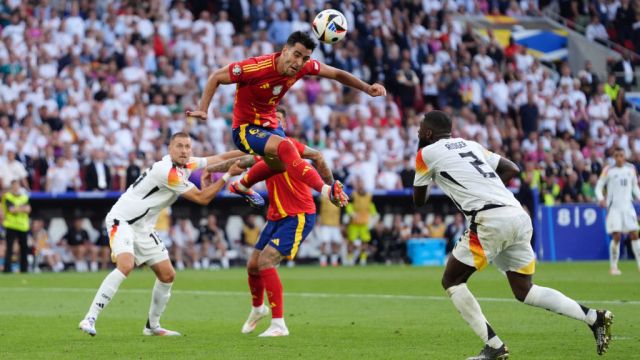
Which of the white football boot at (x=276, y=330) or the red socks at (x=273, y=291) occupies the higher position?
the red socks at (x=273, y=291)

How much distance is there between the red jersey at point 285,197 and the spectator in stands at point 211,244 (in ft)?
51.8

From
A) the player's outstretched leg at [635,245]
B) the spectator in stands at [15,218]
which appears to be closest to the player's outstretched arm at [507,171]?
the player's outstretched leg at [635,245]

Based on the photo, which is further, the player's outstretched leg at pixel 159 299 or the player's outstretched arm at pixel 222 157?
the player's outstretched arm at pixel 222 157

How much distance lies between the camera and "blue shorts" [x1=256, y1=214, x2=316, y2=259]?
1299cm

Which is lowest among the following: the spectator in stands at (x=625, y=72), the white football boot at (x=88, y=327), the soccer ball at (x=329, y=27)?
the white football boot at (x=88, y=327)

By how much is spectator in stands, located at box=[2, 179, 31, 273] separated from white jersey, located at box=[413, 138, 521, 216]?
17.5 m

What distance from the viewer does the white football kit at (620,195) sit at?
78.0 ft

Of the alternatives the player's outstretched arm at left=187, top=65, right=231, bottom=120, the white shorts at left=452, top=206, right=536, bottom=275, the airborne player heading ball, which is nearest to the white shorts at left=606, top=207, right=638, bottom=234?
the airborne player heading ball

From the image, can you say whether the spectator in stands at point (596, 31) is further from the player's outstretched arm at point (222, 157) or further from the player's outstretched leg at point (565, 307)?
the player's outstretched leg at point (565, 307)

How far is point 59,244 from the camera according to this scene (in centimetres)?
2833

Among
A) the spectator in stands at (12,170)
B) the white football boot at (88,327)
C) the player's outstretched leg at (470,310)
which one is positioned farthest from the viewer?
the spectator in stands at (12,170)

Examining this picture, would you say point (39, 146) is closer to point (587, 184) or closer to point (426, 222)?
point (426, 222)

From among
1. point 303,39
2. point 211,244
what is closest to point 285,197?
point 303,39

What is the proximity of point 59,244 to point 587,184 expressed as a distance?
14186 mm
